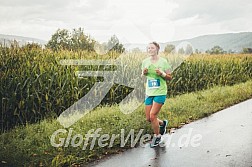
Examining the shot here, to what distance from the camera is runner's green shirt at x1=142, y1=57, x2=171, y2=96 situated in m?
4.14

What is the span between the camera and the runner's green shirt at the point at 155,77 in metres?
4.14

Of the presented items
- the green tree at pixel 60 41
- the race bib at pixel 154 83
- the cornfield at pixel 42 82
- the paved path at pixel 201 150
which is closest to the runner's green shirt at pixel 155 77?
the race bib at pixel 154 83

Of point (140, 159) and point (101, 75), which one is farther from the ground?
point (101, 75)

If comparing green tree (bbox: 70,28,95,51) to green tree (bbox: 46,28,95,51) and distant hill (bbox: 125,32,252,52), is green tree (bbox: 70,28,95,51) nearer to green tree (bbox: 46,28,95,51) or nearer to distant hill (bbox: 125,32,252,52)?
green tree (bbox: 46,28,95,51)

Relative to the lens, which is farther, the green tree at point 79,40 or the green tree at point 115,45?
the green tree at point 115,45

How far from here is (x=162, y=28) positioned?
514 cm

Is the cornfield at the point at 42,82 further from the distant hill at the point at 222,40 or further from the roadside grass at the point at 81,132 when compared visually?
the distant hill at the point at 222,40

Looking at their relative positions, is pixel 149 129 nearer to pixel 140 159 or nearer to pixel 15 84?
pixel 140 159

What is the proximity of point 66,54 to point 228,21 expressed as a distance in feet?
9.26

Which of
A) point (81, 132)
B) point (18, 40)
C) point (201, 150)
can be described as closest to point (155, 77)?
point (201, 150)

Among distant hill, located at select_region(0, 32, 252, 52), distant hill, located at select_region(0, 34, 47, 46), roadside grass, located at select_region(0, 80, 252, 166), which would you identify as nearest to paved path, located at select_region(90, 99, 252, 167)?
roadside grass, located at select_region(0, 80, 252, 166)

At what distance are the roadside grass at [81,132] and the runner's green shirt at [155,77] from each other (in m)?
0.66

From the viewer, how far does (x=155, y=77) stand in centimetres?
416

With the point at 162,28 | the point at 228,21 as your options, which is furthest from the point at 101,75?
the point at 228,21
